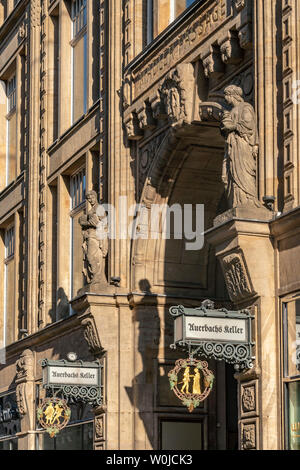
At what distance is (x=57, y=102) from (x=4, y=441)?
8.86 metres

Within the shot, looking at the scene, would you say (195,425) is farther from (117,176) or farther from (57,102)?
(57,102)

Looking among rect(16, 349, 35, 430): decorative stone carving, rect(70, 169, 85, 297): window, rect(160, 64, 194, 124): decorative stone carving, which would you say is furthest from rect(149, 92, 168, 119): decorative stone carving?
rect(16, 349, 35, 430): decorative stone carving

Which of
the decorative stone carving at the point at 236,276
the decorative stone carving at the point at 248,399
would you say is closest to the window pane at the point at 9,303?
the decorative stone carving at the point at 236,276

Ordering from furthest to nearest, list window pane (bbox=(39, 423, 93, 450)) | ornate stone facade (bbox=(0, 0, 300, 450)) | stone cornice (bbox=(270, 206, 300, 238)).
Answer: window pane (bbox=(39, 423, 93, 450))
ornate stone facade (bbox=(0, 0, 300, 450))
stone cornice (bbox=(270, 206, 300, 238))

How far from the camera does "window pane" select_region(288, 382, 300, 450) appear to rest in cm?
1700

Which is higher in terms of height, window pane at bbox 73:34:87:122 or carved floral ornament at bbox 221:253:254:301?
window pane at bbox 73:34:87:122

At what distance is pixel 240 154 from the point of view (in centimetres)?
1772

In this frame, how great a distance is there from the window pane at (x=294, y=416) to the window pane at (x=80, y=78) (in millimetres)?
12191

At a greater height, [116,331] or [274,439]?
[116,331]

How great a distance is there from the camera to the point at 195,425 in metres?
23.5

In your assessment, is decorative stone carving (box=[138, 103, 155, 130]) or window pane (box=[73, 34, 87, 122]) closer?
decorative stone carving (box=[138, 103, 155, 130])

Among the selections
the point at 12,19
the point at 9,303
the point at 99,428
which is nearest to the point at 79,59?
the point at 12,19

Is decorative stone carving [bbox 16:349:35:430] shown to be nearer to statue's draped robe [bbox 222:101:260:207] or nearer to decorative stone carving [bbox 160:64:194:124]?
decorative stone carving [bbox 160:64:194:124]
